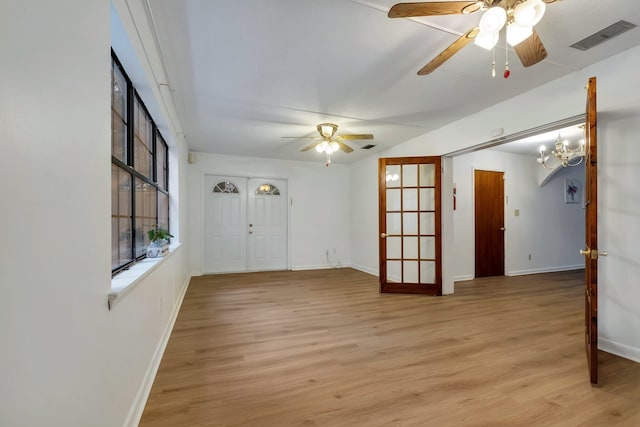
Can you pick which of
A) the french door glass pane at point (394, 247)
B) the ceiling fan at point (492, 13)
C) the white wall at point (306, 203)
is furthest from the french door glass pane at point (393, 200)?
the ceiling fan at point (492, 13)

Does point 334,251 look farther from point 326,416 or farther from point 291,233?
point 326,416

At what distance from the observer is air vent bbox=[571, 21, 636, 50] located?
1908mm

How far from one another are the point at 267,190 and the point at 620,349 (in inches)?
216

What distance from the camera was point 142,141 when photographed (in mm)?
2480

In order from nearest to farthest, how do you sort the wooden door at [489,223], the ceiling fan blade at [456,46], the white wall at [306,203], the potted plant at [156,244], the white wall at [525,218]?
the ceiling fan blade at [456,46]
the potted plant at [156,244]
the white wall at [525,218]
the wooden door at [489,223]
the white wall at [306,203]

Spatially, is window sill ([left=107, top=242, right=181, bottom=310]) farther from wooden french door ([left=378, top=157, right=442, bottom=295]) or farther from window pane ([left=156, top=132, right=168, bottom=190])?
wooden french door ([left=378, top=157, right=442, bottom=295])

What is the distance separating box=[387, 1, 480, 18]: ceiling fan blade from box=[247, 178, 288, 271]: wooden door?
190 inches

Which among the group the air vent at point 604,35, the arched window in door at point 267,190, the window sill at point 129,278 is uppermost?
the air vent at point 604,35

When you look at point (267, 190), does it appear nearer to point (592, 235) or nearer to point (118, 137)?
point (118, 137)

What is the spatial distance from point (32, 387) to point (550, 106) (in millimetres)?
3877

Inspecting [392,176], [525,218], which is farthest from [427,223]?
[525,218]

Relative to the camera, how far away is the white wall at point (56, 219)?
0.63 m

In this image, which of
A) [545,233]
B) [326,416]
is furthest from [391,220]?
[545,233]

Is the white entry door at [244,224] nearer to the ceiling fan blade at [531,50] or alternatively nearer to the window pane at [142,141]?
the window pane at [142,141]
